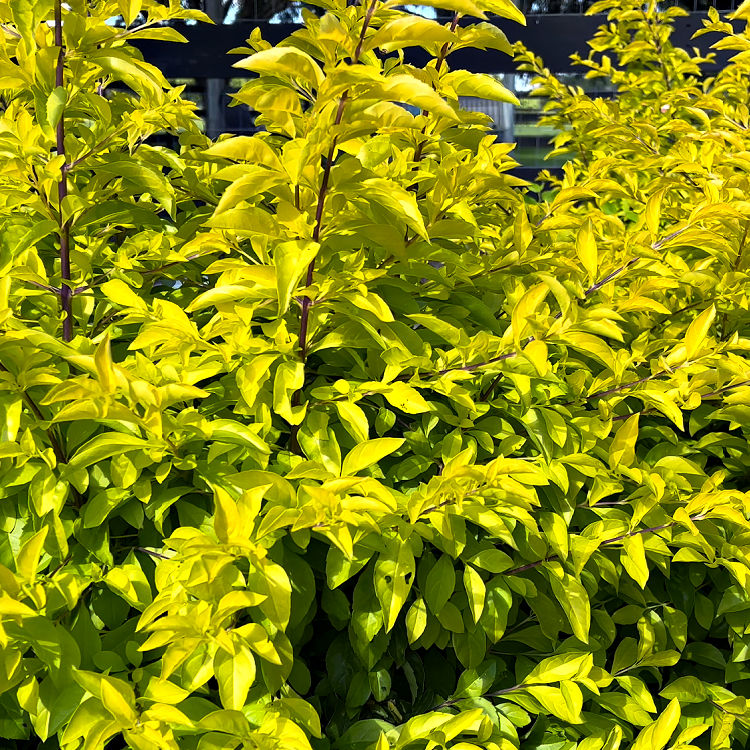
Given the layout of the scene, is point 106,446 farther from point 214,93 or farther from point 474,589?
point 214,93

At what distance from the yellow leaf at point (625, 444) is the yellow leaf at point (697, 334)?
0.22 m

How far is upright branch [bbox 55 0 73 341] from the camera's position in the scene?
4.97 ft

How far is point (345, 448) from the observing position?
1.65 m

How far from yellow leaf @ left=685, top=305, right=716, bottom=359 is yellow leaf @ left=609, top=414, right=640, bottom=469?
217mm

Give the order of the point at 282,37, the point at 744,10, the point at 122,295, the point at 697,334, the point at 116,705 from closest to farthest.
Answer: the point at 116,705 → the point at 122,295 → the point at 697,334 → the point at 744,10 → the point at 282,37

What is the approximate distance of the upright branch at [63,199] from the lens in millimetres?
1515

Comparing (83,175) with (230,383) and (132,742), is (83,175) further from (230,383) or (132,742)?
(132,742)

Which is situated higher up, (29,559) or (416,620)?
(29,559)

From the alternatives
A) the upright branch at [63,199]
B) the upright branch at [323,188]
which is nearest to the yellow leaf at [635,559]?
the upright branch at [323,188]

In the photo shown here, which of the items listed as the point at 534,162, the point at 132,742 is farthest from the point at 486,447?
the point at 534,162

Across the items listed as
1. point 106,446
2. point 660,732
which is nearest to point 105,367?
point 106,446

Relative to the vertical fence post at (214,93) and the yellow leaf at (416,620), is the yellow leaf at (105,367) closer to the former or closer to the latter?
the yellow leaf at (416,620)

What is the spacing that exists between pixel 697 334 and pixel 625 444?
0.97ft

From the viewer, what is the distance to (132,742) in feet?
4.01
